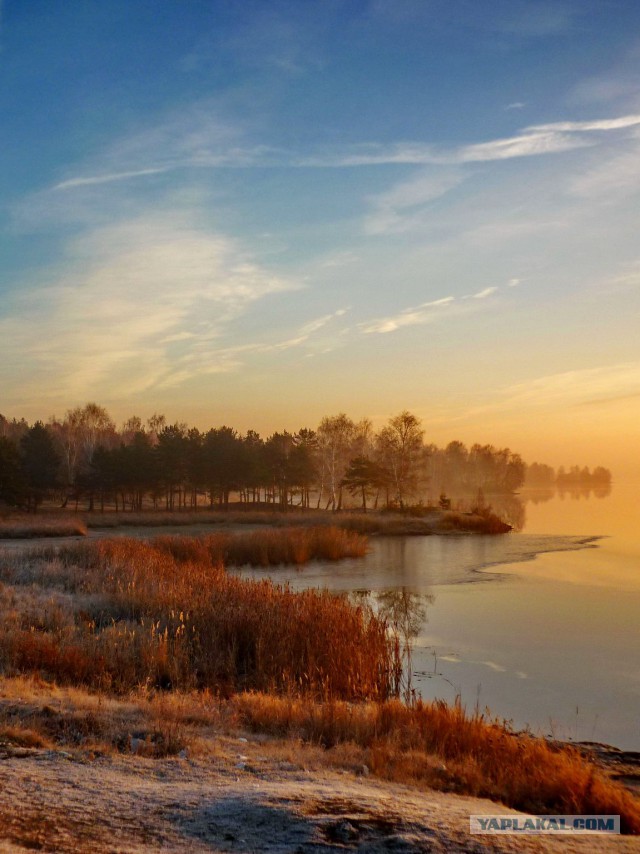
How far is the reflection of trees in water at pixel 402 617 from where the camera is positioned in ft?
38.0

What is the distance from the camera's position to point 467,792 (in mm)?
6102

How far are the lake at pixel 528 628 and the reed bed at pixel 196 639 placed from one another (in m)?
1.43

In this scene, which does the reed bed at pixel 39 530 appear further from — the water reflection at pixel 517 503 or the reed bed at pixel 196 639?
the water reflection at pixel 517 503

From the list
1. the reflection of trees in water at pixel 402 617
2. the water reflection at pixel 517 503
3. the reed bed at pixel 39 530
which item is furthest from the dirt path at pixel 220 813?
the water reflection at pixel 517 503

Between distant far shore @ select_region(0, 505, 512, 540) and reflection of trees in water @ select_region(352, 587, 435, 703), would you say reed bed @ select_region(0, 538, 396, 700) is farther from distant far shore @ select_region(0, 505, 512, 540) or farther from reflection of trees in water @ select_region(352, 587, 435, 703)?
distant far shore @ select_region(0, 505, 512, 540)

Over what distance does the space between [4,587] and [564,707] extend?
36.3 feet

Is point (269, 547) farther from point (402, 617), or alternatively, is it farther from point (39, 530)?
point (39, 530)

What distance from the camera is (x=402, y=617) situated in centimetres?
1795

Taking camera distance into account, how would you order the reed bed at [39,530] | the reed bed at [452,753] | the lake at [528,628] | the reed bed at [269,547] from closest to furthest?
1. the reed bed at [452,753]
2. the lake at [528,628]
3. the reed bed at [269,547]
4. the reed bed at [39,530]

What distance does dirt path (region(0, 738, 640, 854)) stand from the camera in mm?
4238

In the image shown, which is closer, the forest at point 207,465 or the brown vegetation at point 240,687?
the brown vegetation at point 240,687

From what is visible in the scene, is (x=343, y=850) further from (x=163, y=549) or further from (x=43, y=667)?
(x=163, y=549)

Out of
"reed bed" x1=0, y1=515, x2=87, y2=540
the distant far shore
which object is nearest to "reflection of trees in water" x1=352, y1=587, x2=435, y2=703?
"reed bed" x1=0, y1=515, x2=87, y2=540

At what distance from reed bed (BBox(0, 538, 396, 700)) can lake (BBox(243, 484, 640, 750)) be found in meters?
1.43
